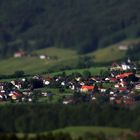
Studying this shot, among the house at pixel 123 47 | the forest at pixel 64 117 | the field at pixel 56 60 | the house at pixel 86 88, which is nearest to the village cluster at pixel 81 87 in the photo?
the house at pixel 86 88

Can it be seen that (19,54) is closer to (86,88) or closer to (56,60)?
(56,60)

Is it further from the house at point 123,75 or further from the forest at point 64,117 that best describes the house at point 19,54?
the forest at point 64,117

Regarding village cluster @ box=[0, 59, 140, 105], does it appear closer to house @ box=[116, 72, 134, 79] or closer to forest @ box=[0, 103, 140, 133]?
house @ box=[116, 72, 134, 79]

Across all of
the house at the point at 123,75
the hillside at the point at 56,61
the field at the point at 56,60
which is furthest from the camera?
the field at the point at 56,60

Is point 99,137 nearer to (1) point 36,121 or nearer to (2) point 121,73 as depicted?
(1) point 36,121

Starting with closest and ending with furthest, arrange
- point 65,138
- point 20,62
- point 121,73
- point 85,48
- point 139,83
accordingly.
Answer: point 65,138 < point 139,83 < point 121,73 < point 20,62 < point 85,48

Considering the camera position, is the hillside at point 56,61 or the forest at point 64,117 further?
the hillside at point 56,61

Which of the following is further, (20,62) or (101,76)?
(20,62)

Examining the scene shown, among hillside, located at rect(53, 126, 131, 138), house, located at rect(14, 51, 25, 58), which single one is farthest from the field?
hillside, located at rect(53, 126, 131, 138)

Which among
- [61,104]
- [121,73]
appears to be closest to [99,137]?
[61,104]
